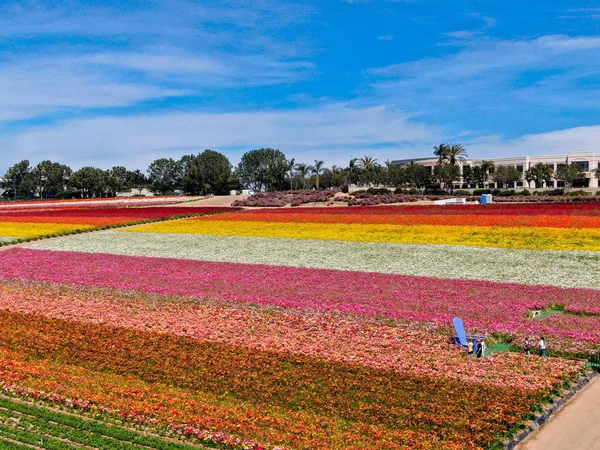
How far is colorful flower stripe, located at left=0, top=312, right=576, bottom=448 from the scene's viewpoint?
13195mm

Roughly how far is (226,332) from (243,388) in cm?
528

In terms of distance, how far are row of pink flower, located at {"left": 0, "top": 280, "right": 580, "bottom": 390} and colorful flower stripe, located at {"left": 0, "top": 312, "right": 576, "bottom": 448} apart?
78 centimetres

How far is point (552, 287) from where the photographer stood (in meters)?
26.4

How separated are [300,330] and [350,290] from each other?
692 centimetres

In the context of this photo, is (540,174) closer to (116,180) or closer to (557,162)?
(557,162)

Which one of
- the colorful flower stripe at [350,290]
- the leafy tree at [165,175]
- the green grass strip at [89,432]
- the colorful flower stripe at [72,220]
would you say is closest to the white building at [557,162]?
the leafy tree at [165,175]

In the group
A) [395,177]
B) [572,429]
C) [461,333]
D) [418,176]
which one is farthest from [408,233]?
[395,177]

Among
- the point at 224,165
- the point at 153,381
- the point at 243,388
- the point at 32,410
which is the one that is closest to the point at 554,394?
the point at 243,388

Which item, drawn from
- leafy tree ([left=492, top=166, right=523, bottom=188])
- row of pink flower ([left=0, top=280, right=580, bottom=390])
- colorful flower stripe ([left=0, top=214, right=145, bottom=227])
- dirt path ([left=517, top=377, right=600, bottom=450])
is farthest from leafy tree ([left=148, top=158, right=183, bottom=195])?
dirt path ([left=517, top=377, right=600, bottom=450])

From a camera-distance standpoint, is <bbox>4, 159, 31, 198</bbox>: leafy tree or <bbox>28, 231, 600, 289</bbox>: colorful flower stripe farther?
<bbox>4, 159, 31, 198</bbox>: leafy tree

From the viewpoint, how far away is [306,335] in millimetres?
20219

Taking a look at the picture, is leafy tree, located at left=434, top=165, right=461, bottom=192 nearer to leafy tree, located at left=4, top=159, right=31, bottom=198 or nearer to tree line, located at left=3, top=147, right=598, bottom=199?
tree line, located at left=3, top=147, right=598, bottom=199

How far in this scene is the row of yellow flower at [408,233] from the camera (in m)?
38.9

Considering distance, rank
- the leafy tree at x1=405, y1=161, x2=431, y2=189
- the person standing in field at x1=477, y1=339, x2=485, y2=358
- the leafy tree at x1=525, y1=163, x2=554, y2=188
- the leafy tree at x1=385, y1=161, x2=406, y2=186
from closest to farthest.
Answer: the person standing in field at x1=477, y1=339, x2=485, y2=358
the leafy tree at x1=525, y1=163, x2=554, y2=188
the leafy tree at x1=405, y1=161, x2=431, y2=189
the leafy tree at x1=385, y1=161, x2=406, y2=186
